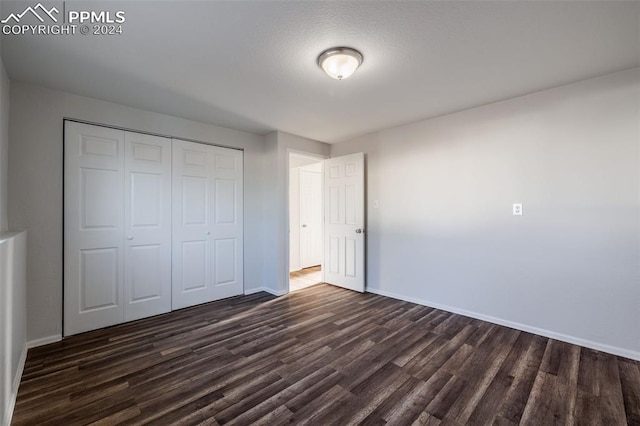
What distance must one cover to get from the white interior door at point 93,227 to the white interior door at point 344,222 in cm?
288

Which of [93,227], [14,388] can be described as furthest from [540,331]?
[93,227]

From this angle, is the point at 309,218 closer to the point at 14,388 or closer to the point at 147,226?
the point at 147,226

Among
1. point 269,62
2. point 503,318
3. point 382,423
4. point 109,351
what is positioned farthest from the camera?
point 503,318

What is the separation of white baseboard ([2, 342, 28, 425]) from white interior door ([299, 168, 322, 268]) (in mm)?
4141

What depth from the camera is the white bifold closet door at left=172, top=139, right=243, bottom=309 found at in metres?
3.42

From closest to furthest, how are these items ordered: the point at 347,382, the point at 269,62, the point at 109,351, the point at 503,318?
the point at 347,382, the point at 269,62, the point at 109,351, the point at 503,318

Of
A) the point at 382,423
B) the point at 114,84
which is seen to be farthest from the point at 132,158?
the point at 382,423

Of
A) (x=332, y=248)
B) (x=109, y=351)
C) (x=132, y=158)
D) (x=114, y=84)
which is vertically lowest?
(x=109, y=351)

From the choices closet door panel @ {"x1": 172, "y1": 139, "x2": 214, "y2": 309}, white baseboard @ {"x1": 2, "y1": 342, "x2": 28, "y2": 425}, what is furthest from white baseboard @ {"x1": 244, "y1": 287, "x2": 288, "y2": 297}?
white baseboard @ {"x1": 2, "y1": 342, "x2": 28, "y2": 425}

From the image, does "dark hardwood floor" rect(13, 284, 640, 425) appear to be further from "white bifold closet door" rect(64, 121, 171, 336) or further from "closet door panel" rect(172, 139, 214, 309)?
"closet door panel" rect(172, 139, 214, 309)

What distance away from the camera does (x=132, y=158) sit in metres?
3.05

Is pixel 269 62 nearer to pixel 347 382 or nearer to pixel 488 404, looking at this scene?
pixel 347 382

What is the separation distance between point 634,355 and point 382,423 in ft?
7.87

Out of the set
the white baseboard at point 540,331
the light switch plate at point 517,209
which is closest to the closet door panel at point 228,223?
the white baseboard at point 540,331
